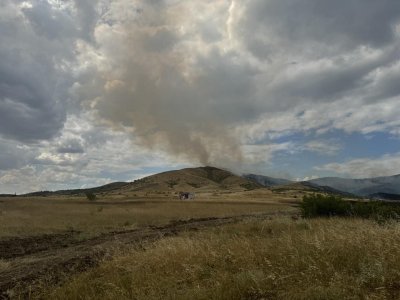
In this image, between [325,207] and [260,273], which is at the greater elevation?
[325,207]

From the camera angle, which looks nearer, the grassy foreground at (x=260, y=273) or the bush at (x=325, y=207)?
the grassy foreground at (x=260, y=273)

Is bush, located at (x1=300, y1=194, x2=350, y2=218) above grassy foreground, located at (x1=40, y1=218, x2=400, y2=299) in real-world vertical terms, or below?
above

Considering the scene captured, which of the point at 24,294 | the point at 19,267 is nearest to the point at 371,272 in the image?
the point at 24,294

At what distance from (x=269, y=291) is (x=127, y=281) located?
168 inches

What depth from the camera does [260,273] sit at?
27.3 ft

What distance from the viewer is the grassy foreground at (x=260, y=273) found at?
7125 mm

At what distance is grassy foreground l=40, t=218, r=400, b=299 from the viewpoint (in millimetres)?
7125

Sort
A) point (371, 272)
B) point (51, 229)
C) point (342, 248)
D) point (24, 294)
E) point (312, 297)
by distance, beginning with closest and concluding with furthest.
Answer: point (312, 297) < point (371, 272) < point (342, 248) < point (24, 294) < point (51, 229)

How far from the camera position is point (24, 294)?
11.5 m

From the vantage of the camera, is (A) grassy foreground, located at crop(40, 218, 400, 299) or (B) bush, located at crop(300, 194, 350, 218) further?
(B) bush, located at crop(300, 194, 350, 218)

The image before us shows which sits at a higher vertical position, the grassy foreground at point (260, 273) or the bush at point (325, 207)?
the bush at point (325, 207)

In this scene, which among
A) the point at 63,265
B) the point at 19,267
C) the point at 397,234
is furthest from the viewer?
the point at 19,267

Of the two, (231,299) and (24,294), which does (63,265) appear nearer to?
(24,294)

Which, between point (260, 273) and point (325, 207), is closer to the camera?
point (260, 273)
